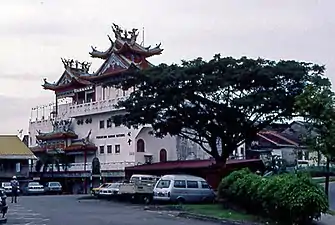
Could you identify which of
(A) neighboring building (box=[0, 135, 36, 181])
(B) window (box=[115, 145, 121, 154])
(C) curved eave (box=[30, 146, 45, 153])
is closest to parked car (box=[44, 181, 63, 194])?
(B) window (box=[115, 145, 121, 154])

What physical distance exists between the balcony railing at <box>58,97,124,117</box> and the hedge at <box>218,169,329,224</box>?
4597 centimetres

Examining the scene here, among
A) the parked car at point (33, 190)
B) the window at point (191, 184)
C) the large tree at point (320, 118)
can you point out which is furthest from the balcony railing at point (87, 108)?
the large tree at point (320, 118)

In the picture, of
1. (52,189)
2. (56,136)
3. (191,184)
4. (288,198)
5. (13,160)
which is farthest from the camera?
(56,136)

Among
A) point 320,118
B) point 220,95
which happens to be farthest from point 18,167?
point 320,118

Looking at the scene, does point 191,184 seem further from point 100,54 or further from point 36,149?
point 36,149

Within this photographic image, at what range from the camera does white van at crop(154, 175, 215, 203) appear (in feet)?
122

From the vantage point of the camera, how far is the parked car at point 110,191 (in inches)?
1836

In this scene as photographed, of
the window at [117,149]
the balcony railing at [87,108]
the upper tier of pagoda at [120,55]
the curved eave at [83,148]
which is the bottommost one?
Answer: the window at [117,149]

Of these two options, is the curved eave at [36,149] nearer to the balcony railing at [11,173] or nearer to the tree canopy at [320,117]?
the balcony railing at [11,173]

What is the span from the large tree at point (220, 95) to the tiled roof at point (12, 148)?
33101 millimetres

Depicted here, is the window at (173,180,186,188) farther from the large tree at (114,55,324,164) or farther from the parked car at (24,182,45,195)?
the parked car at (24,182,45,195)

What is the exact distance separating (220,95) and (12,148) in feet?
130

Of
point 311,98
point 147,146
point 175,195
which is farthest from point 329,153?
point 147,146

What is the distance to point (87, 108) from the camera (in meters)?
76.6
